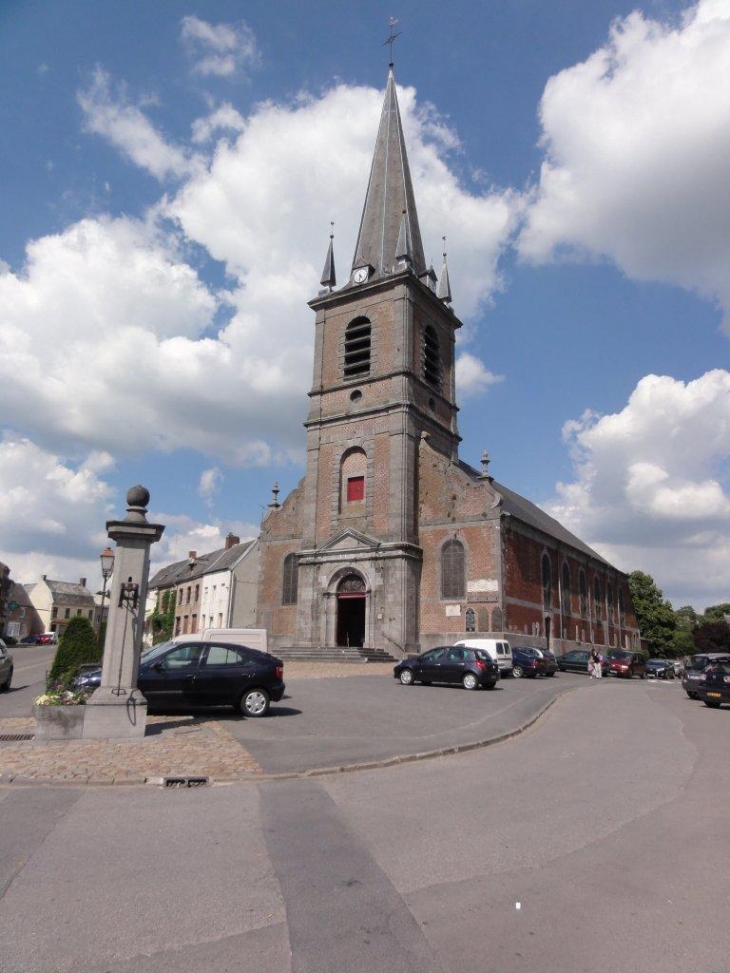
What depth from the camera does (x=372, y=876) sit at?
4.87 metres

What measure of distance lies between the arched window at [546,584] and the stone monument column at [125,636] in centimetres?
3052

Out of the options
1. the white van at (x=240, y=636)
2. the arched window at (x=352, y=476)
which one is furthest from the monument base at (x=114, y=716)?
the arched window at (x=352, y=476)

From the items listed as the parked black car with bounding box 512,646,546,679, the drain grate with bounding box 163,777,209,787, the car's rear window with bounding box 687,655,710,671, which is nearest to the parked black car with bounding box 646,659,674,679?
the parked black car with bounding box 512,646,546,679

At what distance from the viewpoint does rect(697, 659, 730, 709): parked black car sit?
60.1 feet

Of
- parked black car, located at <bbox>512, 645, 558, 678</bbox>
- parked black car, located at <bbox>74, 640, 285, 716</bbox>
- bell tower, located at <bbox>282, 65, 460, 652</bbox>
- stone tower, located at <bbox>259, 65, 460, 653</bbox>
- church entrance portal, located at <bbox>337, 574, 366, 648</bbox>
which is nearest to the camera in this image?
parked black car, located at <bbox>74, 640, 285, 716</bbox>

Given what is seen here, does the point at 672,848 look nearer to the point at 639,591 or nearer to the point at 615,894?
the point at 615,894

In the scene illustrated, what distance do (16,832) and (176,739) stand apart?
458 centimetres

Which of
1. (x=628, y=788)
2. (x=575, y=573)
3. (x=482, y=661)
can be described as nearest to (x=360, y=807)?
(x=628, y=788)

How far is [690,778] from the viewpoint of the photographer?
8727 millimetres

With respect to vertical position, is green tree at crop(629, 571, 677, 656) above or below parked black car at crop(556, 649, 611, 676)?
above

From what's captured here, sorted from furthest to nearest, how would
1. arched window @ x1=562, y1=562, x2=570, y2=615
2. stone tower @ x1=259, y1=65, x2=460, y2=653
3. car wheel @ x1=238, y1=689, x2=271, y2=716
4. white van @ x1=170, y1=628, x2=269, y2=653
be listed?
arched window @ x1=562, y1=562, x2=570, y2=615 < stone tower @ x1=259, y1=65, x2=460, y2=653 < white van @ x1=170, y1=628, x2=269, y2=653 < car wheel @ x1=238, y1=689, x2=271, y2=716

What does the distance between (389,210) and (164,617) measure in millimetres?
38750

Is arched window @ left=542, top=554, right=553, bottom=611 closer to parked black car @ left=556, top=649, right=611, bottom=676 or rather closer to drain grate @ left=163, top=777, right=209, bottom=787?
parked black car @ left=556, top=649, right=611, bottom=676

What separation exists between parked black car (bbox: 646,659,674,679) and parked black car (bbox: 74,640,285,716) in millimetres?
30395
